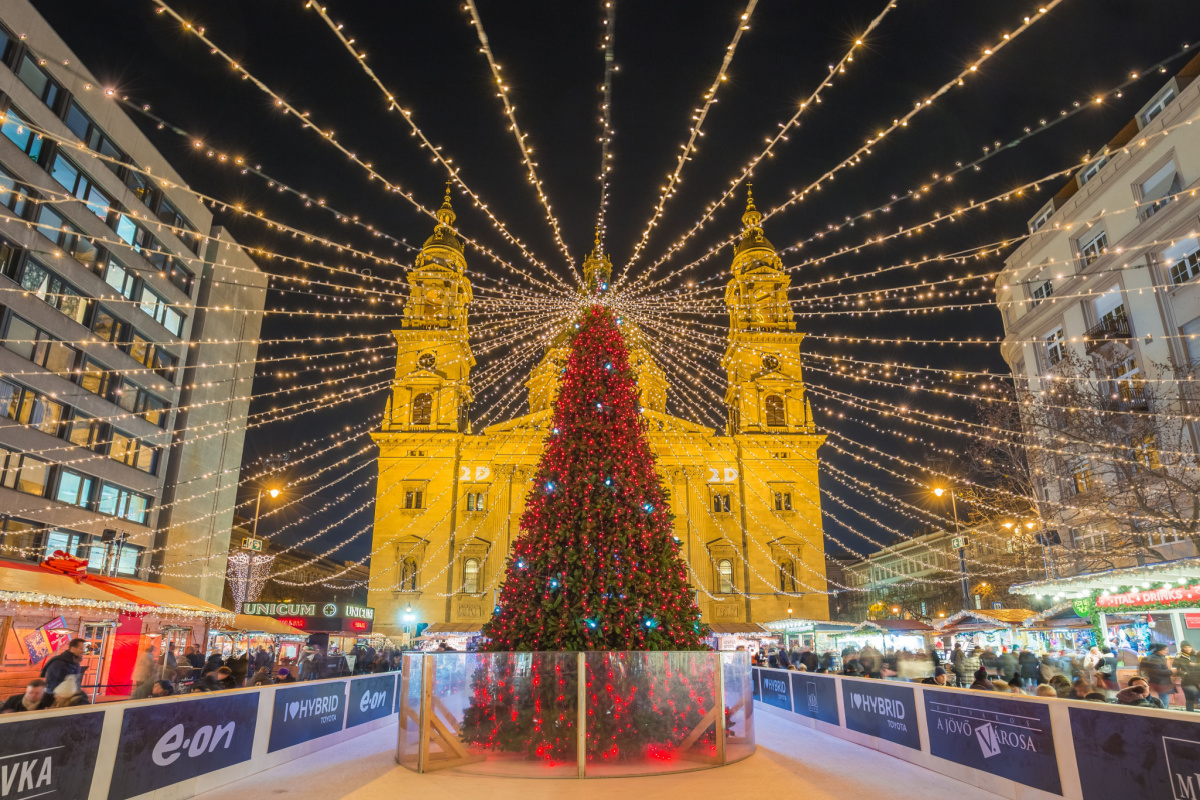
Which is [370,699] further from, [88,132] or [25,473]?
[88,132]

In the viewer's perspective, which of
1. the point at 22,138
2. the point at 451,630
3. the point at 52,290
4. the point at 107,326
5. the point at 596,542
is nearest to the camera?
the point at 596,542

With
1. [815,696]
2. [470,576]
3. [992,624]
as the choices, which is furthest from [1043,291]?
[470,576]

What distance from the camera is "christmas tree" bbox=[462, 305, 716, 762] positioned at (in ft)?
27.5

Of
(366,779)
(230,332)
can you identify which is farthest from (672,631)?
(230,332)

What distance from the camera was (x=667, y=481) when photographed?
3997cm

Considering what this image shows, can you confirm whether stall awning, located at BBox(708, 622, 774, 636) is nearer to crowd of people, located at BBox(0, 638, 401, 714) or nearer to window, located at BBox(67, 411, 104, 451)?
crowd of people, located at BBox(0, 638, 401, 714)

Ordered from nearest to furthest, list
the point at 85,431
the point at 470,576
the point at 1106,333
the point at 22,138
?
1. the point at 22,138
2. the point at 1106,333
3. the point at 85,431
4. the point at 470,576

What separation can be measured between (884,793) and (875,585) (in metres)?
82.0

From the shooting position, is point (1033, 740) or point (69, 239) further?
point (69, 239)

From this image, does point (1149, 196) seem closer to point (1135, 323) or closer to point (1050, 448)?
point (1135, 323)

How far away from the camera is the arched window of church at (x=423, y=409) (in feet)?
137

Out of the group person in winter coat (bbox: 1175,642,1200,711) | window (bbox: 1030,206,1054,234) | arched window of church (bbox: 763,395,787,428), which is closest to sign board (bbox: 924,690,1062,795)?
person in winter coat (bbox: 1175,642,1200,711)

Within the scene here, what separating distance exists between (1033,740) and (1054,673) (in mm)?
8186

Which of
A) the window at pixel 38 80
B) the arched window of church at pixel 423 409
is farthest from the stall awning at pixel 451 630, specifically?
the window at pixel 38 80
